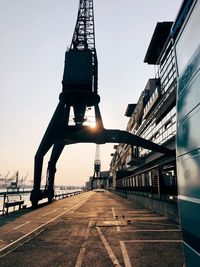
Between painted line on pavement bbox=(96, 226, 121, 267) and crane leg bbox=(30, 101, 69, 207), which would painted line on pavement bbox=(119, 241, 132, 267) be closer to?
painted line on pavement bbox=(96, 226, 121, 267)

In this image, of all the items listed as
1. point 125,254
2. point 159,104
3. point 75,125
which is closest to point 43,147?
point 75,125

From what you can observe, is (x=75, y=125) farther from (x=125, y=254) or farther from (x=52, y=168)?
(x=125, y=254)

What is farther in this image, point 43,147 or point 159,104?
point 159,104

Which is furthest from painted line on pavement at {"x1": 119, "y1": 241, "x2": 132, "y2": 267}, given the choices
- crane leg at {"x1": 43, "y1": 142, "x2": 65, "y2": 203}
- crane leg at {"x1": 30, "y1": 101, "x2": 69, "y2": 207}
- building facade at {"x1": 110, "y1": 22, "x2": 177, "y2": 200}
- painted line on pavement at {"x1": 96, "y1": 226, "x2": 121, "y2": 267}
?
crane leg at {"x1": 43, "y1": 142, "x2": 65, "y2": 203}

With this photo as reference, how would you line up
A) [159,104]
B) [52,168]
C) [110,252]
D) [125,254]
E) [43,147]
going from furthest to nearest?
[159,104] < [52,168] < [43,147] < [110,252] < [125,254]

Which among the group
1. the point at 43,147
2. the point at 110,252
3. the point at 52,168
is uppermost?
the point at 43,147

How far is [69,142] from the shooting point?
3281cm

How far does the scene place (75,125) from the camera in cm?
3116

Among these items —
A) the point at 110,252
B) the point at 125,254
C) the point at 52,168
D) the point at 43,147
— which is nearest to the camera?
the point at 125,254

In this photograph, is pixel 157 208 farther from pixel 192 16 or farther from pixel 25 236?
pixel 192 16

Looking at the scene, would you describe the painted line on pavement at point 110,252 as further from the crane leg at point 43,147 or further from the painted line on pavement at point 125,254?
the crane leg at point 43,147

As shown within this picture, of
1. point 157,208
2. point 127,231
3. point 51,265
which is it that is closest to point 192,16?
point 51,265

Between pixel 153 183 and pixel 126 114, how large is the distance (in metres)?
71.5

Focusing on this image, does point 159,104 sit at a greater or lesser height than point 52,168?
greater
